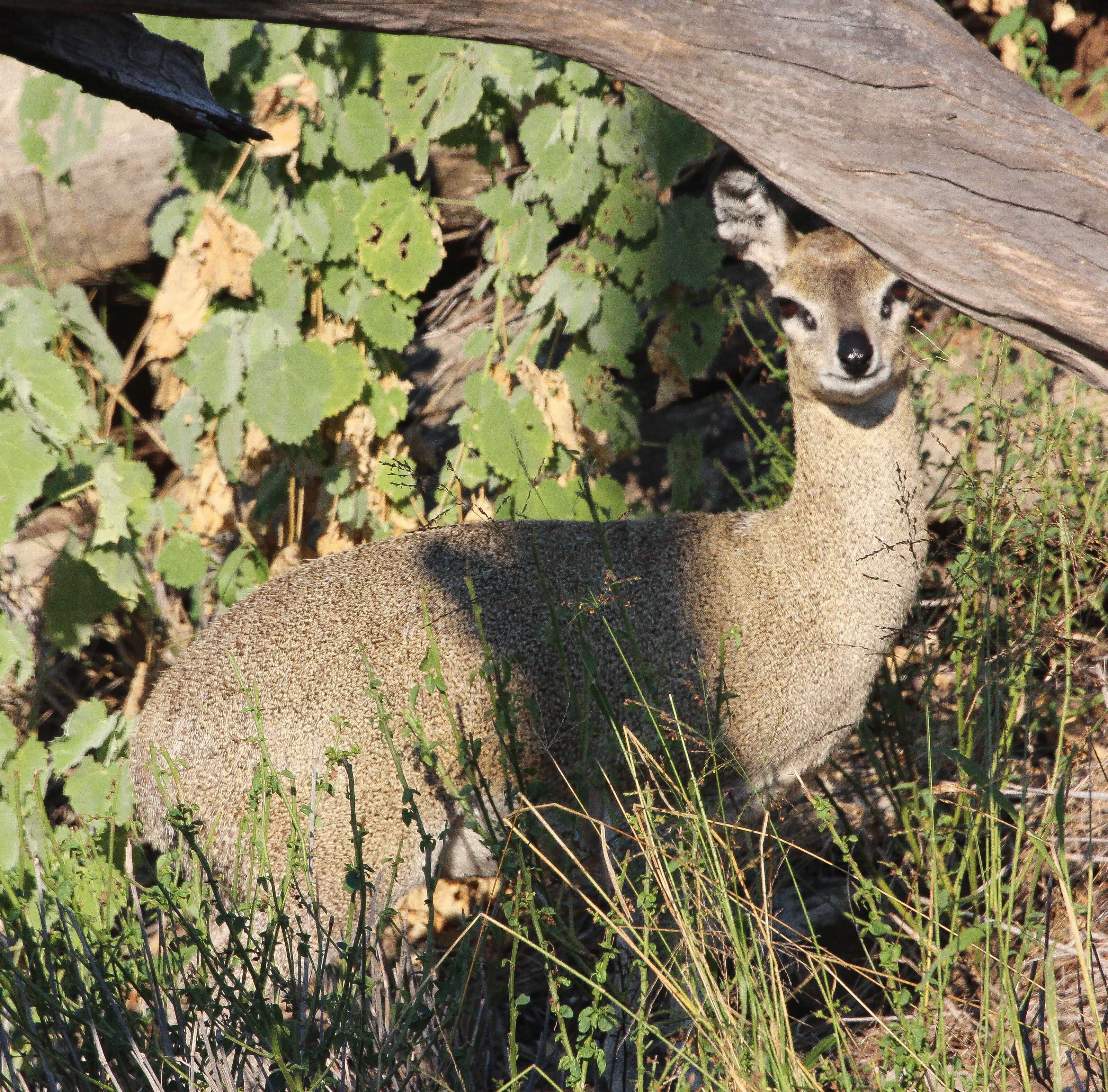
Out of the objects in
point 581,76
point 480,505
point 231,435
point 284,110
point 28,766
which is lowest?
point 28,766

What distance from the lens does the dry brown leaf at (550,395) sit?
4.47 m

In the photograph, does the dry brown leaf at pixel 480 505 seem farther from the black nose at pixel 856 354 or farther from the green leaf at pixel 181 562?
the black nose at pixel 856 354

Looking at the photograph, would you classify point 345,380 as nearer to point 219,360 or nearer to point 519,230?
point 219,360

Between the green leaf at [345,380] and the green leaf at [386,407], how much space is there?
148 mm

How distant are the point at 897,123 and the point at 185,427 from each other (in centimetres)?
312

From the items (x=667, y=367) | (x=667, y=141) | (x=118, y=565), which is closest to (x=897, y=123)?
(x=667, y=141)

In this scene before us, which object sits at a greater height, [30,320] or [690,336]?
[690,336]

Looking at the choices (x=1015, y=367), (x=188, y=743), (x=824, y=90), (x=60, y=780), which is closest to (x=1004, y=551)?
(x=1015, y=367)

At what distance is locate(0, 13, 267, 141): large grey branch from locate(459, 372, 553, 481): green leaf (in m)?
1.75

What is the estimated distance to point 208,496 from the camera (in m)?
4.82

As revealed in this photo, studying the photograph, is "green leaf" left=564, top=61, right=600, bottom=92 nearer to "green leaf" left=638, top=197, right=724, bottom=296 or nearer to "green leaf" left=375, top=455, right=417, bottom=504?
"green leaf" left=638, top=197, right=724, bottom=296

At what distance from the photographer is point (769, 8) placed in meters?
2.41

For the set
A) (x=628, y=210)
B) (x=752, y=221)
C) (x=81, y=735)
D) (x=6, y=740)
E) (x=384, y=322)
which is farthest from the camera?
(x=384, y=322)

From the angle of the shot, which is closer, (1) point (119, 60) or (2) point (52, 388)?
(1) point (119, 60)
